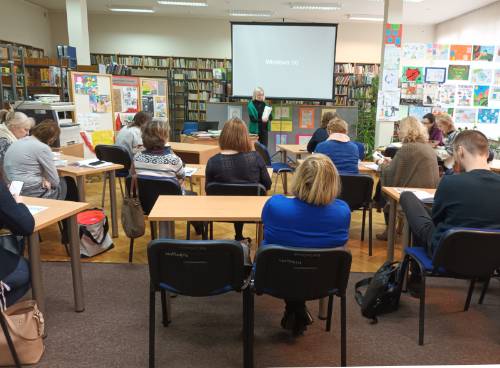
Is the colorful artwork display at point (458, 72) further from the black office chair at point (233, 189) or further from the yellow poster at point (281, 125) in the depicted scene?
the black office chair at point (233, 189)

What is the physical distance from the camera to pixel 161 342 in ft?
7.81

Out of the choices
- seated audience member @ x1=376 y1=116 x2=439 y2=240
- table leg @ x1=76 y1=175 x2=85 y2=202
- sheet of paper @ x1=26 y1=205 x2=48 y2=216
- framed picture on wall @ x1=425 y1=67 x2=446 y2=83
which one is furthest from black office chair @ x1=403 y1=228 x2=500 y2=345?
framed picture on wall @ x1=425 y1=67 x2=446 y2=83

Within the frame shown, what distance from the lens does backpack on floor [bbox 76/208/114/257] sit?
354 centimetres

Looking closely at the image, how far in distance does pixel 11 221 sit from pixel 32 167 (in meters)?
1.45

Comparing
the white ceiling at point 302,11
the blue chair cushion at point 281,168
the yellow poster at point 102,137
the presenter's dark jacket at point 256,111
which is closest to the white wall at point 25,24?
the white ceiling at point 302,11

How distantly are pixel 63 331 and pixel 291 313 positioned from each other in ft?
4.48

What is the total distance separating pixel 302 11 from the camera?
10461 mm

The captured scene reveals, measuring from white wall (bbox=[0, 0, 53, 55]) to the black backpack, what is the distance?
9282 mm

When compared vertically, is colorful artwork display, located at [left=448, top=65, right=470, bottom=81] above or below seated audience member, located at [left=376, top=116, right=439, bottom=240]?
above

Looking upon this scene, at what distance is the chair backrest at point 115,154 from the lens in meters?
4.52

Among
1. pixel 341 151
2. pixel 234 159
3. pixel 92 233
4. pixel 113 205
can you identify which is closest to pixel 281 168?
pixel 341 151

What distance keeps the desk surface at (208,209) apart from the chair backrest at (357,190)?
1062mm

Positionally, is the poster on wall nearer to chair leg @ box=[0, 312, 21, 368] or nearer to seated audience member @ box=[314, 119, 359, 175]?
seated audience member @ box=[314, 119, 359, 175]

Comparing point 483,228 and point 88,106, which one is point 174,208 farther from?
point 88,106
